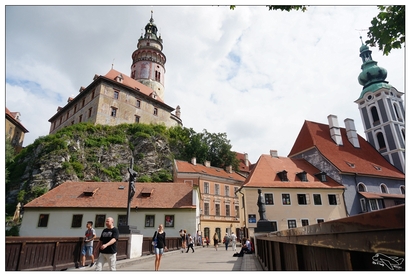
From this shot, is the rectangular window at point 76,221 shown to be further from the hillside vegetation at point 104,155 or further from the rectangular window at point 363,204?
the rectangular window at point 363,204

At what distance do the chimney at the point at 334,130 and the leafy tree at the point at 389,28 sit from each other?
95.2 ft

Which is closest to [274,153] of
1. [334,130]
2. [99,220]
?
[334,130]

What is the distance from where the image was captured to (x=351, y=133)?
109 feet

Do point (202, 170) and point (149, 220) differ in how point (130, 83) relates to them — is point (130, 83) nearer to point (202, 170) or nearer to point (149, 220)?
point (202, 170)

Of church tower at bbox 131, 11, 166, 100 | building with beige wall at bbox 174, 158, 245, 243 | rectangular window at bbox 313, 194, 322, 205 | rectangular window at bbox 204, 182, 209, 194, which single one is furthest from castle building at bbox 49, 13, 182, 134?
rectangular window at bbox 313, 194, 322, 205

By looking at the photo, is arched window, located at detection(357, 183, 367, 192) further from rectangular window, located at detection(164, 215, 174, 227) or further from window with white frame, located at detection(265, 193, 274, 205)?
rectangular window, located at detection(164, 215, 174, 227)

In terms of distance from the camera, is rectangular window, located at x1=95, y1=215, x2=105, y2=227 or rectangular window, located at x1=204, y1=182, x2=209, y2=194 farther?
rectangular window, located at x1=204, y1=182, x2=209, y2=194

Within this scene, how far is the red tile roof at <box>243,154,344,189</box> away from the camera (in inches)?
936

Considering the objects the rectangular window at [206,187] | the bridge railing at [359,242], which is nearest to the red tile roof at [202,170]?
the rectangular window at [206,187]

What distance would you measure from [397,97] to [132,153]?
37010mm

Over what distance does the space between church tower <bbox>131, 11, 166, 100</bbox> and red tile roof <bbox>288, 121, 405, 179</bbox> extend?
2879 centimetres

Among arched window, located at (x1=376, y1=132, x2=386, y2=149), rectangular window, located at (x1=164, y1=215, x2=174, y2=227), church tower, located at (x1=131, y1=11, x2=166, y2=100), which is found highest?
church tower, located at (x1=131, y1=11, x2=166, y2=100)

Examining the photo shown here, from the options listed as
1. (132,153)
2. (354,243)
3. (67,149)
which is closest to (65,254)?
(354,243)

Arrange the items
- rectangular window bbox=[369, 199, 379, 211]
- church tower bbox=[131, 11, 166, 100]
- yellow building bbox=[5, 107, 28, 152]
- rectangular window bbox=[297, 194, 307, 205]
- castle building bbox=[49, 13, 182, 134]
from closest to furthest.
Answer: rectangular window bbox=[297, 194, 307, 205], rectangular window bbox=[369, 199, 379, 211], yellow building bbox=[5, 107, 28, 152], castle building bbox=[49, 13, 182, 134], church tower bbox=[131, 11, 166, 100]
